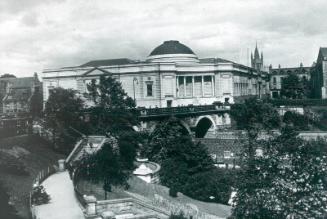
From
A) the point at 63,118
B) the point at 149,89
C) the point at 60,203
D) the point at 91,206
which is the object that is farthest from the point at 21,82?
the point at 91,206

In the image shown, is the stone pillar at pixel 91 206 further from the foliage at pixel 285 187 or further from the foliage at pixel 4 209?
the foliage at pixel 285 187

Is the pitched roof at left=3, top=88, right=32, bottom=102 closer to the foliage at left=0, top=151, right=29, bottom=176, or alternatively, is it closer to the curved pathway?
the foliage at left=0, top=151, right=29, bottom=176

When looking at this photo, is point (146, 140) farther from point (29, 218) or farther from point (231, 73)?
point (231, 73)

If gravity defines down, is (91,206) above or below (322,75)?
below

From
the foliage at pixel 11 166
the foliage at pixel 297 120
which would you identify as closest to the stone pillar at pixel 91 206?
the foliage at pixel 11 166

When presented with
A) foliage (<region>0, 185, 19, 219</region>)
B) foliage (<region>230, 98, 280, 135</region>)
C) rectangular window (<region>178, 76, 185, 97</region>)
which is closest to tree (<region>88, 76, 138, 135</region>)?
foliage (<region>230, 98, 280, 135</region>)

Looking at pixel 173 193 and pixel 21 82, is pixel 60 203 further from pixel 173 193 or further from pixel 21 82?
pixel 21 82

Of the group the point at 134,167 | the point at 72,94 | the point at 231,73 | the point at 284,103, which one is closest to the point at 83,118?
the point at 72,94
